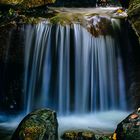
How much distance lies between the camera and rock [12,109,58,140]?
257 inches

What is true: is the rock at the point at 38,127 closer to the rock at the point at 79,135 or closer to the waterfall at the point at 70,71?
the rock at the point at 79,135

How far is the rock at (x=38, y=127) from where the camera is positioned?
6.54 m

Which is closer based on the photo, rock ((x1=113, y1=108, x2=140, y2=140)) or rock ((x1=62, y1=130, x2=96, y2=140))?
rock ((x1=113, y1=108, x2=140, y2=140))

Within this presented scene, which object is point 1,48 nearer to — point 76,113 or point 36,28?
point 36,28

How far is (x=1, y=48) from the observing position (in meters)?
10.2

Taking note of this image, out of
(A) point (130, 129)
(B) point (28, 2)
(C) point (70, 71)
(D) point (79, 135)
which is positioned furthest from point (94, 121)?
A: (B) point (28, 2)

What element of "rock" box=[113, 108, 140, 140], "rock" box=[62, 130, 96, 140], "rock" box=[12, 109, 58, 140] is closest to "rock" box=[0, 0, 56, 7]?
"rock" box=[12, 109, 58, 140]

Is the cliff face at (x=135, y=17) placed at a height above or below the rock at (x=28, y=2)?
below

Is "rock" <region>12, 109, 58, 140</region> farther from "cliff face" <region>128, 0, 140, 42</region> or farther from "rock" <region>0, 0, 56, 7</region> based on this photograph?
"cliff face" <region>128, 0, 140, 42</region>

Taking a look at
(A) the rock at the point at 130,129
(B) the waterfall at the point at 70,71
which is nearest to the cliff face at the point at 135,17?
(B) the waterfall at the point at 70,71

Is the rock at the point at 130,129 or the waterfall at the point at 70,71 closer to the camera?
the rock at the point at 130,129

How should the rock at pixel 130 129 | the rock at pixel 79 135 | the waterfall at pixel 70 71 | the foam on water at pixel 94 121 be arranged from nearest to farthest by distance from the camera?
the rock at pixel 130 129
the rock at pixel 79 135
the foam on water at pixel 94 121
the waterfall at pixel 70 71

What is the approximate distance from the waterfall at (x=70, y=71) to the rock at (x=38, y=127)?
288 cm

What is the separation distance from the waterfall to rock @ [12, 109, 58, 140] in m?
2.88
